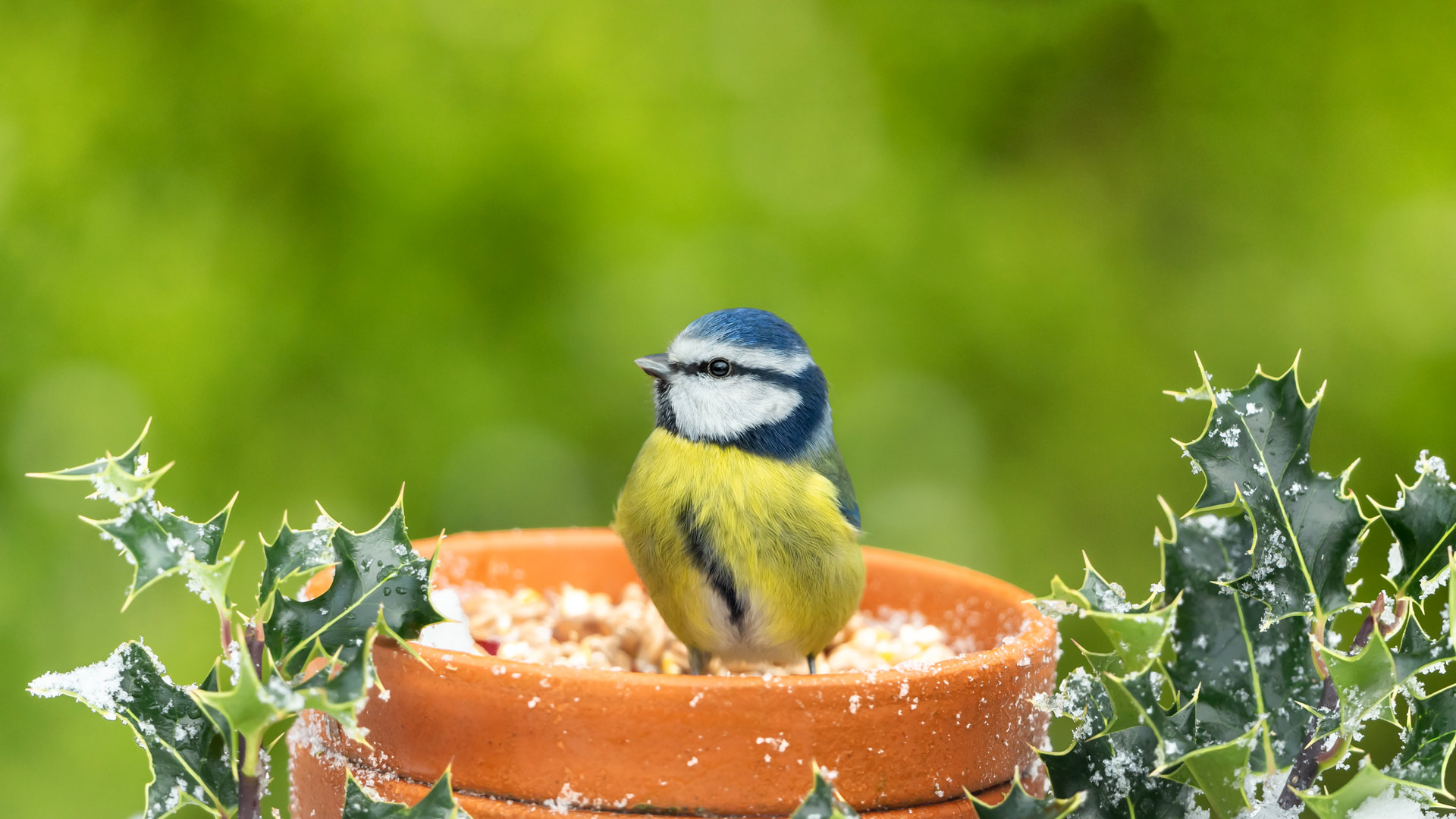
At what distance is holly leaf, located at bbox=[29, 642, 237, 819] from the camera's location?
950 millimetres

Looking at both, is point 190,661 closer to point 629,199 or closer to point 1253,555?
point 629,199

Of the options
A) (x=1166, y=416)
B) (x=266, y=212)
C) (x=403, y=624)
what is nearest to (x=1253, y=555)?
(x=403, y=624)

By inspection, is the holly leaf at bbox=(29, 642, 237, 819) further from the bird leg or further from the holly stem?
the holly stem

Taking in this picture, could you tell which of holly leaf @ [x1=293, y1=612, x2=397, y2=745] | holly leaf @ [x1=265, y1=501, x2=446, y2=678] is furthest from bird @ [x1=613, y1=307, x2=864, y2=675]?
holly leaf @ [x1=293, y1=612, x2=397, y2=745]

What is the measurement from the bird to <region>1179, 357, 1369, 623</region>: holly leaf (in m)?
0.53

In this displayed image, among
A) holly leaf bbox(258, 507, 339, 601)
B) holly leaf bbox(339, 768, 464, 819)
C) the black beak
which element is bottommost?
holly leaf bbox(339, 768, 464, 819)

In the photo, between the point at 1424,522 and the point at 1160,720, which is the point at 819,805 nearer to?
the point at 1160,720

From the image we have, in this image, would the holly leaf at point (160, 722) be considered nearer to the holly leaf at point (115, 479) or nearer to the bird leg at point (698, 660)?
the holly leaf at point (115, 479)

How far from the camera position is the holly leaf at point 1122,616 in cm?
86

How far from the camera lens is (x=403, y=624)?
1.05 metres

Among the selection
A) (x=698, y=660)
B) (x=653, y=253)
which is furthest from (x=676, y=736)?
(x=653, y=253)

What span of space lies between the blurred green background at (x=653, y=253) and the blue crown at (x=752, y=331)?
3.06ft

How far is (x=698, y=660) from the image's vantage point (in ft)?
5.18

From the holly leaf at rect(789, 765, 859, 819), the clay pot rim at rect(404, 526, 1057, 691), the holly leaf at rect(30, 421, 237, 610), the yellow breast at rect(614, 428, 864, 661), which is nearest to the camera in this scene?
the holly leaf at rect(789, 765, 859, 819)
